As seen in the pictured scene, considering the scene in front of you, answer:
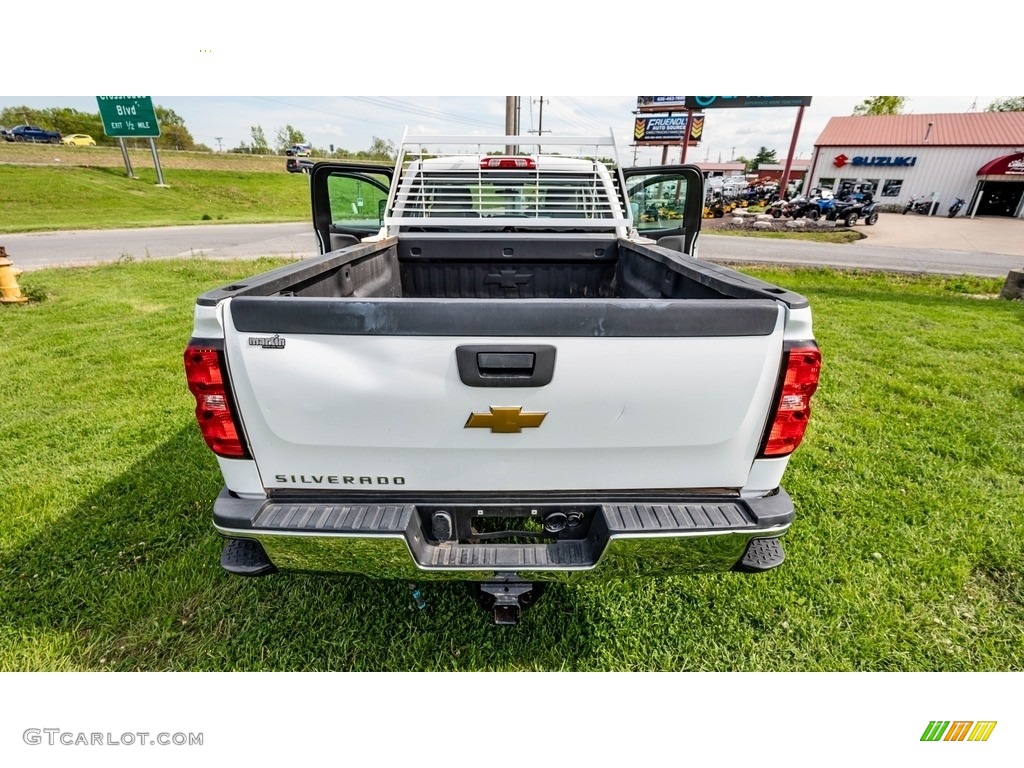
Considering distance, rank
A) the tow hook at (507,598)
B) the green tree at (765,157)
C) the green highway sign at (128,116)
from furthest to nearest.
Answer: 1. the green tree at (765,157)
2. the green highway sign at (128,116)
3. the tow hook at (507,598)

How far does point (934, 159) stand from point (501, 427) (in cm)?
4355

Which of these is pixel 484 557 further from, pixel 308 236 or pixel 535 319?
pixel 308 236

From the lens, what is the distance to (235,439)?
165cm

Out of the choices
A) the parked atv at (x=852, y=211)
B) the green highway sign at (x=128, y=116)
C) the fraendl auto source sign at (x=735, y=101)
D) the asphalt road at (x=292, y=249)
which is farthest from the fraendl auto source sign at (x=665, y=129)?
the green highway sign at (x=128, y=116)

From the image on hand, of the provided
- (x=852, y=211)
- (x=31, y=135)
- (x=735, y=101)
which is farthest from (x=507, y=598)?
(x=31, y=135)

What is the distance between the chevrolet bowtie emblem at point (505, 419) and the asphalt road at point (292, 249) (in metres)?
12.2

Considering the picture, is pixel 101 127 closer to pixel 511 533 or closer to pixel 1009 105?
pixel 511 533

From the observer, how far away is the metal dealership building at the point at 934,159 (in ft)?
99.8

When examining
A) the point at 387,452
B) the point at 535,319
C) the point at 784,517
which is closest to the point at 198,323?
the point at 387,452

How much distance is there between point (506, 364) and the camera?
1527mm

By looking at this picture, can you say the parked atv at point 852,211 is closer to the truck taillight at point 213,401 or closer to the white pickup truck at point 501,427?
the white pickup truck at point 501,427

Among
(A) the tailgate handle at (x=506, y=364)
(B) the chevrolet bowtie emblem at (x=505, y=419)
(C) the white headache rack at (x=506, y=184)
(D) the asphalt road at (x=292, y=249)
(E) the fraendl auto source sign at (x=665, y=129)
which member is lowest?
(D) the asphalt road at (x=292, y=249)

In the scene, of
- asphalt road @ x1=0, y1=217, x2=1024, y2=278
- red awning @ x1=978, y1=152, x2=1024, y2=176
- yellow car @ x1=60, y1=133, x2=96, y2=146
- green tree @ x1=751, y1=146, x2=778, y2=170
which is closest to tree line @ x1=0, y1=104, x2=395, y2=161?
yellow car @ x1=60, y1=133, x2=96, y2=146

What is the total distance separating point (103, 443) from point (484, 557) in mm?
3534
